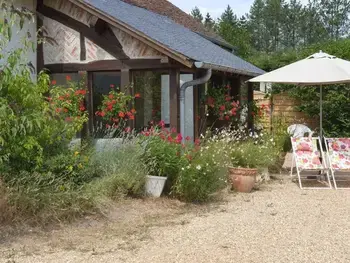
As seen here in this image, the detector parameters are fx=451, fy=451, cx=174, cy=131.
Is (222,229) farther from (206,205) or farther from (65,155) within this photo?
(65,155)

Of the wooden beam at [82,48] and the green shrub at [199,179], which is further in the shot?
the wooden beam at [82,48]

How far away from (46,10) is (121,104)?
111 inches

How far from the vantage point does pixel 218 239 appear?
5.27m

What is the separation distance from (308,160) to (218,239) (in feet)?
14.5

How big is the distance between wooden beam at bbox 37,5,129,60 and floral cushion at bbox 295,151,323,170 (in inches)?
160

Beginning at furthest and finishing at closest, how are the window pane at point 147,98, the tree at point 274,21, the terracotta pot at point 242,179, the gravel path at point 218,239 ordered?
the tree at point 274,21 < the window pane at point 147,98 < the terracotta pot at point 242,179 < the gravel path at point 218,239

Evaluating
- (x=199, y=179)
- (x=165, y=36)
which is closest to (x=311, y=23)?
(x=165, y=36)

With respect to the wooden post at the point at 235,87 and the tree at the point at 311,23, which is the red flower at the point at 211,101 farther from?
the tree at the point at 311,23

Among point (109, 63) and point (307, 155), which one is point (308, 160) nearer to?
point (307, 155)

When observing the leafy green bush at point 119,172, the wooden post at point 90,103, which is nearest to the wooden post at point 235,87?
the wooden post at point 90,103

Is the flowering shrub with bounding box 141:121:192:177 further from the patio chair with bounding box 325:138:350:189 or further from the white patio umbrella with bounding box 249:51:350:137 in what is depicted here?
the patio chair with bounding box 325:138:350:189

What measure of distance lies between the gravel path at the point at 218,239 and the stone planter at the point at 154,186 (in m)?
0.57

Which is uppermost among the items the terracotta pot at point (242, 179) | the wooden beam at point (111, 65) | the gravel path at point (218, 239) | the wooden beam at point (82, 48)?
the wooden beam at point (82, 48)

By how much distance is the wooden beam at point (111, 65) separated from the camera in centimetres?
899
